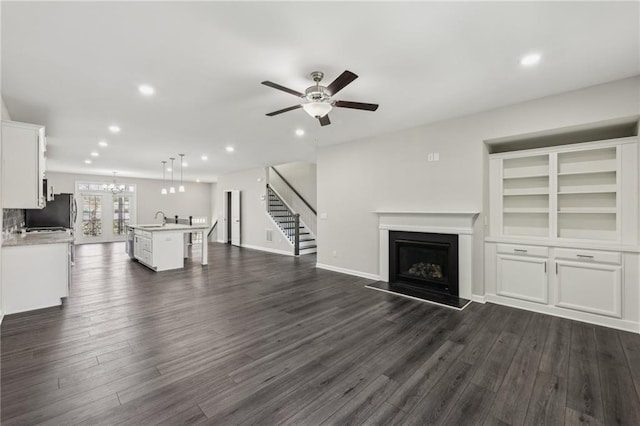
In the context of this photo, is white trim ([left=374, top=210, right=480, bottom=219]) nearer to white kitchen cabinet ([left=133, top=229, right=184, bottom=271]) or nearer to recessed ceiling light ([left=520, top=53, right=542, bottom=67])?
recessed ceiling light ([left=520, top=53, right=542, bottom=67])

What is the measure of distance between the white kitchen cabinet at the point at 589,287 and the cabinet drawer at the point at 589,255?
0.17 ft

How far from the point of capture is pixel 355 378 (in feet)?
7.14

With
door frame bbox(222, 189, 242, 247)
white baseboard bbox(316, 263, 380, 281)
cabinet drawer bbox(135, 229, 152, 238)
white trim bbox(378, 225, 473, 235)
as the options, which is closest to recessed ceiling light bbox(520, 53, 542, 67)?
white trim bbox(378, 225, 473, 235)

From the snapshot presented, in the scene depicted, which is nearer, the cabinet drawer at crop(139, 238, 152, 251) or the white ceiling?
the white ceiling

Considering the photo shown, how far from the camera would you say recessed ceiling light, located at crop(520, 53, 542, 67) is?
251 cm

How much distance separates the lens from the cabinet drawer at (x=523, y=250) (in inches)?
142

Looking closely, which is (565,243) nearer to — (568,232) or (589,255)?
(589,255)

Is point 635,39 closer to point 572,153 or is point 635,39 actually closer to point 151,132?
point 572,153

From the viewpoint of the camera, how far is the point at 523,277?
3.73 metres

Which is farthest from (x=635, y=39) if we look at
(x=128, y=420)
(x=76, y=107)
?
(x=76, y=107)

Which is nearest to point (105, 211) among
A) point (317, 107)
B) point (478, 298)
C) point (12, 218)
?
point (12, 218)

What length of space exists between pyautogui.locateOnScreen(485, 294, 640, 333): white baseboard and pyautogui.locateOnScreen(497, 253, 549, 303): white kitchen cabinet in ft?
0.25

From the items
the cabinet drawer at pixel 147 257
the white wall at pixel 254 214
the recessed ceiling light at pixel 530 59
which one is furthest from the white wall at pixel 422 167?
the cabinet drawer at pixel 147 257

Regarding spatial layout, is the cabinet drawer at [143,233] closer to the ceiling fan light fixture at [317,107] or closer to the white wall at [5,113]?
the white wall at [5,113]
